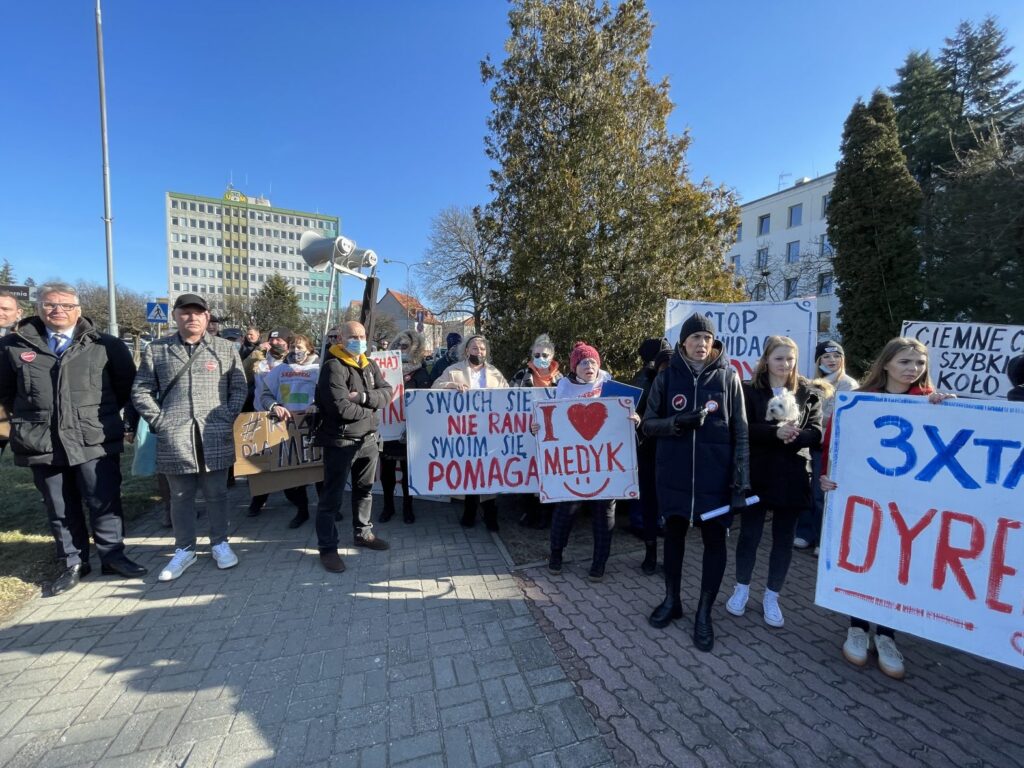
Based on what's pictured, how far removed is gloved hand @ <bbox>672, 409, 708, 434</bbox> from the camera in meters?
2.83

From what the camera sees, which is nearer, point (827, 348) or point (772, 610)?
point (772, 610)

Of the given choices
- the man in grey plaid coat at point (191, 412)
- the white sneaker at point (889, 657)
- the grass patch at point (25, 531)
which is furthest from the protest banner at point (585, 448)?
the grass patch at point (25, 531)

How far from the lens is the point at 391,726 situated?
224 cm

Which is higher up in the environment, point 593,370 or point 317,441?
point 593,370

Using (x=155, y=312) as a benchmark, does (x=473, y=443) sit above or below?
below

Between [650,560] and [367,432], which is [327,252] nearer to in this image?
[367,432]

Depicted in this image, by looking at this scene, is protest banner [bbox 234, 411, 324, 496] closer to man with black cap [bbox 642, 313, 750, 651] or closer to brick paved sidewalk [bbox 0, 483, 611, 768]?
brick paved sidewalk [bbox 0, 483, 611, 768]

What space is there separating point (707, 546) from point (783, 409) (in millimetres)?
995

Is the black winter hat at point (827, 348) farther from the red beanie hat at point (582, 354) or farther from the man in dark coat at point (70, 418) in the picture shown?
the man in dark coat at point (70, 418)

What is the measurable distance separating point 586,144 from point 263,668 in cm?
642

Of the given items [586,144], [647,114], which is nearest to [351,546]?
[586,144]

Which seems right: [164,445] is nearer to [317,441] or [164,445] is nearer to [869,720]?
[317,441]

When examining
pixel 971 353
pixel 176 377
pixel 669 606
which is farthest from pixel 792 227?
pixel 176 377

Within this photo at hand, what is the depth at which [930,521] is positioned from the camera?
2.36 meters
